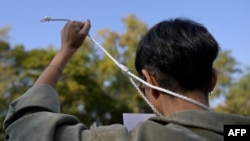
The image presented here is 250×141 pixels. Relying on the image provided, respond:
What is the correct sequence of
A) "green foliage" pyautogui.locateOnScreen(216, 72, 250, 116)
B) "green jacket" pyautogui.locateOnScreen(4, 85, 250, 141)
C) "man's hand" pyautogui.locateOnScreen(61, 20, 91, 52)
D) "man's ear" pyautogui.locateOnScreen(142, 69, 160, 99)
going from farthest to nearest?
"green foliage" pyautogui.locateOnScreen(216, 72, 250, 116) < "man's hand" pyautogui.locateOnScreen(61, 20, 91, 52) < "man's ear" pyautogui.locateOnScreen(142, 69, 160, 99) < "green jacket" pyautogui.locateOnScreen(4, 85, 250, 141)

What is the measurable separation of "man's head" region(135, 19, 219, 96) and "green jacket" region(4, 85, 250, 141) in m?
0.09

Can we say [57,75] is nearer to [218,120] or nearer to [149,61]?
[149,61]

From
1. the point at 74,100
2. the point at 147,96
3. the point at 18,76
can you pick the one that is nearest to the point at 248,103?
the point at 74,100

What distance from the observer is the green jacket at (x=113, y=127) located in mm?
921

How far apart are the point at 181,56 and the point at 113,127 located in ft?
0.74

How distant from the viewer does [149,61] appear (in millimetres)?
1056

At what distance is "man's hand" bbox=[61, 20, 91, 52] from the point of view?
121 centimetres

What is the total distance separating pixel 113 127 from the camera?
955 millimetres

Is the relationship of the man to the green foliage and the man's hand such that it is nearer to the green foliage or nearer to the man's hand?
the man's hand

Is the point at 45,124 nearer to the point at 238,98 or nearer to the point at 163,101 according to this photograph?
the point at 163,101

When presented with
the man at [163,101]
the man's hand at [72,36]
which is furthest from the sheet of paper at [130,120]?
the man's hand at [72,36]

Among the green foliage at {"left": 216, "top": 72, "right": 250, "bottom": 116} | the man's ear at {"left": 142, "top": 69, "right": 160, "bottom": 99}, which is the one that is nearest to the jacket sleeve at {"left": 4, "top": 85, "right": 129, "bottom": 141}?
the man's ear at {"left": 142, "top": 69, "right": 160, "bottom": 99}

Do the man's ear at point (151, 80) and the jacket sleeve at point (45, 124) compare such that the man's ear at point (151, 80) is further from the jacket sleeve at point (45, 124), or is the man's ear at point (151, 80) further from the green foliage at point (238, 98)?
the green foliage at point (238, 98)

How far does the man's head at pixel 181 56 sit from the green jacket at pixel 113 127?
0.29 ft
